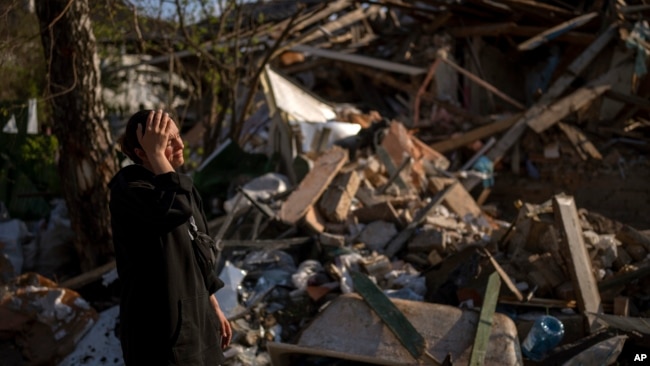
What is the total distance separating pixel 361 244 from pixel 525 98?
22.8ft

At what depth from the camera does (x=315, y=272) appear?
5.23 meters

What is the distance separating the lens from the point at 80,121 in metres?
5.22

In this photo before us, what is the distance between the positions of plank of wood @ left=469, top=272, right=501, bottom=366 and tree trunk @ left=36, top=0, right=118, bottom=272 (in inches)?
119

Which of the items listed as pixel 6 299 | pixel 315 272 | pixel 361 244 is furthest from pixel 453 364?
pixel 6 299

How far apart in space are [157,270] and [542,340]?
2.66 metres

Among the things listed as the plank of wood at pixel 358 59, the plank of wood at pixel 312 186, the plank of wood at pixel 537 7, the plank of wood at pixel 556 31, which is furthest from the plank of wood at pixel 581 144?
the plank of wood at pixel 312 186

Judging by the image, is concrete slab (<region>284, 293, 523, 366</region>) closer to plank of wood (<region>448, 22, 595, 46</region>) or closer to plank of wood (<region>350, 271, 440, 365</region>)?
plank of wood (<region>350, 271, 440, 365</region>)

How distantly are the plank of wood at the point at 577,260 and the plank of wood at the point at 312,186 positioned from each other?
81.8 inches

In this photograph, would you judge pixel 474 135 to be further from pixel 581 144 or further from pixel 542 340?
pixel 542 340

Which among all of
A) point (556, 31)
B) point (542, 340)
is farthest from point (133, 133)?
point (556, 31)

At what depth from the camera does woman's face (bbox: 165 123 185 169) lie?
8.10 feet

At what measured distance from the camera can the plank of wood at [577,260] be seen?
178 inches

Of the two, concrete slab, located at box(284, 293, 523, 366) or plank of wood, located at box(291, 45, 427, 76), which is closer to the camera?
concrete slab, located at box(284, 293, 523, 366)

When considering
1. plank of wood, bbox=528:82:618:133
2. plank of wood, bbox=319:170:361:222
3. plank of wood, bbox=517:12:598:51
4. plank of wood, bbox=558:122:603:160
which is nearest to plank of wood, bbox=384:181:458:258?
plank of wood, bbox=319:170:361:222
